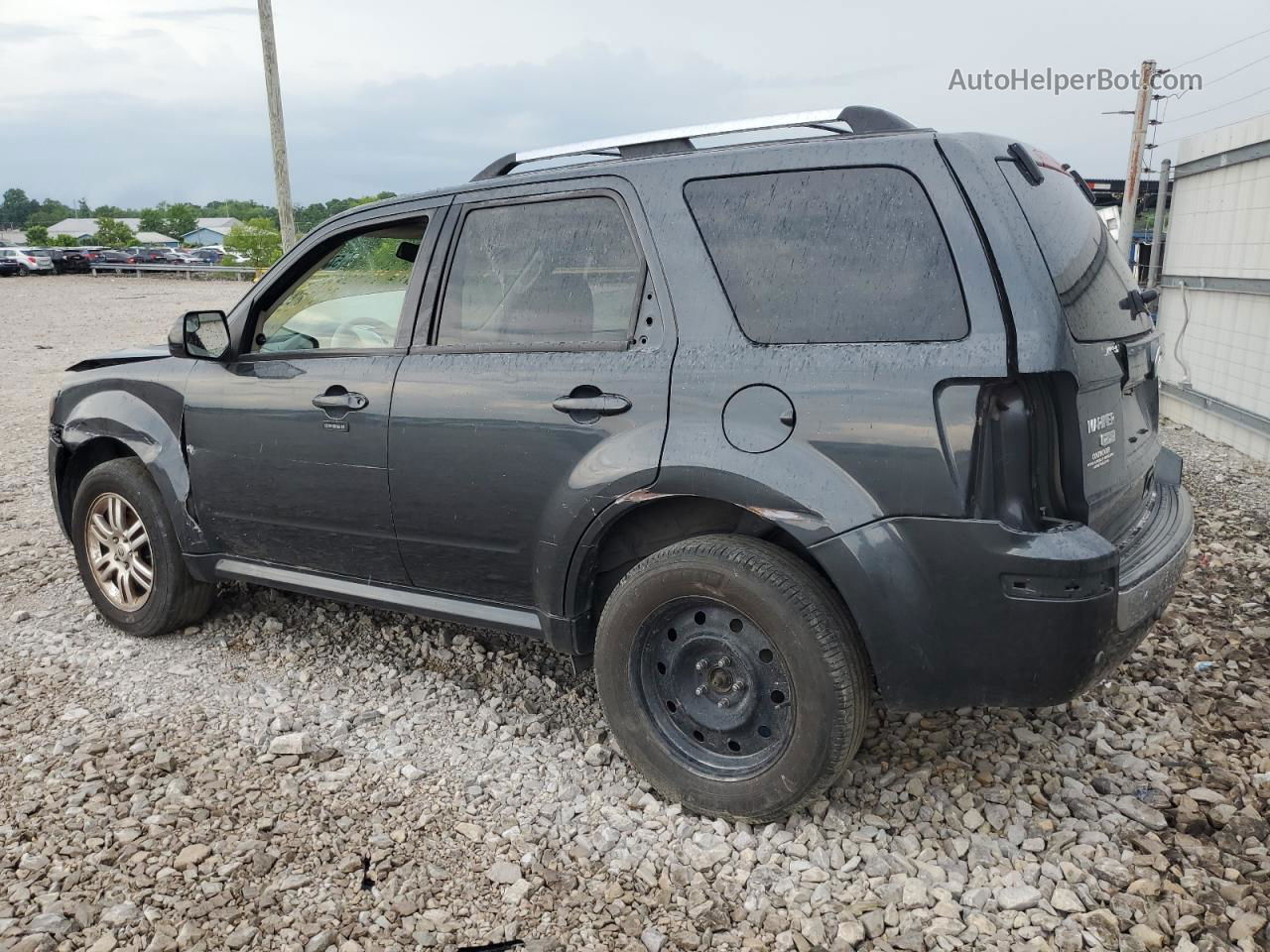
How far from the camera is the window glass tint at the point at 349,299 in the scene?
3775 mm

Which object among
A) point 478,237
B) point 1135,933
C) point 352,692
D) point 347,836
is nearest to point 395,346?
point 478,237

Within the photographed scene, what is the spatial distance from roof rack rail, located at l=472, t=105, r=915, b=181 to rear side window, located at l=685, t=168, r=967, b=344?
0.19 meters

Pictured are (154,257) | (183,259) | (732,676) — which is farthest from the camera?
(183,259)

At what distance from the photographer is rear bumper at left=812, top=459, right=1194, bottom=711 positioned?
253 centimetres

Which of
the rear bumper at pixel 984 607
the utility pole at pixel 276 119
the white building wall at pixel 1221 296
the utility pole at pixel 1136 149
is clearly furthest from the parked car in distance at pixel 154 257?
the rear bumper at pixel 984 607

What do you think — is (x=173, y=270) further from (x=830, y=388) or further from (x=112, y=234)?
(x=112, y=234)

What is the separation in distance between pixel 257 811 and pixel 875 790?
76.1 inches

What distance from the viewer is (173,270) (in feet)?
145

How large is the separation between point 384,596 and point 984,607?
2174mm

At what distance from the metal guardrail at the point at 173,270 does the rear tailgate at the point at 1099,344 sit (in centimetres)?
4159

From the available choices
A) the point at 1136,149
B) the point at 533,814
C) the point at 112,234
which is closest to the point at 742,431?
the point at 533,814

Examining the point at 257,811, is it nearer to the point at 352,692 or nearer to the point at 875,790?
the point at 352,692

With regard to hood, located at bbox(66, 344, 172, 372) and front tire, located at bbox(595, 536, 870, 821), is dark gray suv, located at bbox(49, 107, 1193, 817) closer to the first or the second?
front tire, located at bbox(595, 536, 870, 821)

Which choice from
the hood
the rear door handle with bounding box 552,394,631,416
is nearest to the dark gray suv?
the rear door handle with bounding box 552,394,631,416
